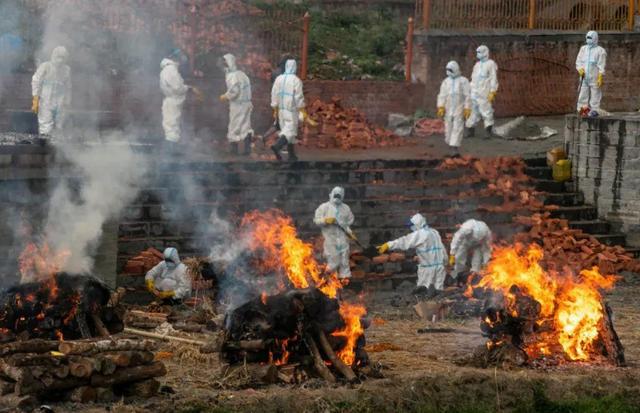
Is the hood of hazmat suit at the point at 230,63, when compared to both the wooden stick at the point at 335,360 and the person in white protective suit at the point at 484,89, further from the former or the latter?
the wooden stick at the point at 335,360

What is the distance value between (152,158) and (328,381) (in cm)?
853

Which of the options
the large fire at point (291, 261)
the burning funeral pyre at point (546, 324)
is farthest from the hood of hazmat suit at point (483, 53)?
the burning funeral pyre at point (546, 324)

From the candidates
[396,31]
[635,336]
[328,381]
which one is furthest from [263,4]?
[328,381]

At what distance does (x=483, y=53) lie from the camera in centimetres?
2659

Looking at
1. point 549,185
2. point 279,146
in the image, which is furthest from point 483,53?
point 279,146

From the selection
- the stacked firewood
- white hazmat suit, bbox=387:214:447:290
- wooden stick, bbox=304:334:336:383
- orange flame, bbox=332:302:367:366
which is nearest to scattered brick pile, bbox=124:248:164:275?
white hazmat suit, bbox=387:214:447:290

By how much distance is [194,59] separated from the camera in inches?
1027

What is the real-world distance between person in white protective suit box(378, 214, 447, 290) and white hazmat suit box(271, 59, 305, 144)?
4246 millimetres

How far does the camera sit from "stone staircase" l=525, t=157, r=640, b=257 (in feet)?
75.2

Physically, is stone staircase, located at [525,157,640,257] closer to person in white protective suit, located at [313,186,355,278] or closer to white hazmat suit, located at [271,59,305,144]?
white hazmat suit, located at [271,59,305,144]

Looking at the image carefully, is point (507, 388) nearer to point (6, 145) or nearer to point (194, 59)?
point (6, 145)

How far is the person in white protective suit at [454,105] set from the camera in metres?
25.0

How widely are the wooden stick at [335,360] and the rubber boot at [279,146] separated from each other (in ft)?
30.1

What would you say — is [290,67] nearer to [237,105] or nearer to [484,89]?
[237,105]
